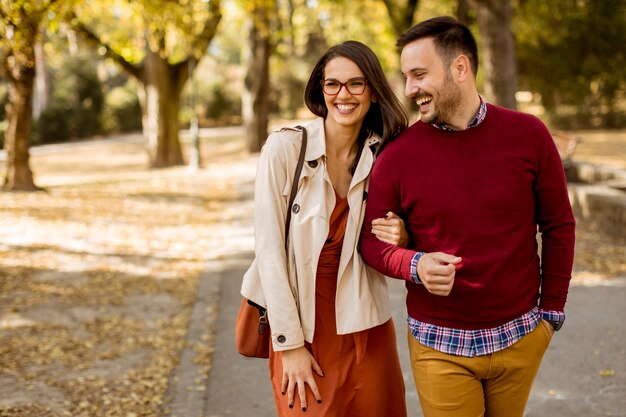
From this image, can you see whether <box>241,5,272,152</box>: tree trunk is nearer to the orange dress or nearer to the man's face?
the orange dress

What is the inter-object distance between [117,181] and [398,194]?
1599cm

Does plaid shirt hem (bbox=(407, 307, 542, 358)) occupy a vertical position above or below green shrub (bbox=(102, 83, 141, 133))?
above

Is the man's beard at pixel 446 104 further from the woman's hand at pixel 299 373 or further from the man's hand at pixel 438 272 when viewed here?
the woman's hand at pixel 299 373

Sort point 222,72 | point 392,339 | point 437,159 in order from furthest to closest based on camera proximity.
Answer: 1. point 222,72
2. point 392,339
3. point 437,159

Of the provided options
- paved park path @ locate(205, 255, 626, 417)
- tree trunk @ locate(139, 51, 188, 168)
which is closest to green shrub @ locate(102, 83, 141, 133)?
tree trunk @ locate(139, 51, 188, 168)

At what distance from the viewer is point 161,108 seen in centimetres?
1989

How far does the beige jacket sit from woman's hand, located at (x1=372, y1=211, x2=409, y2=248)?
0.15 meters

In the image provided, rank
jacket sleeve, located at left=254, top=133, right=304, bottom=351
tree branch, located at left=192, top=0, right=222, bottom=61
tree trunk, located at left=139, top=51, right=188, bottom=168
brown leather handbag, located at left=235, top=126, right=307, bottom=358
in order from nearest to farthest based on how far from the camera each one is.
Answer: jacket sleeve, located at left=254, top=133, right=304, bottom=351, brown leather handbag, located at left=235, top=126, right=307, bottom=358, tree branch, located at left=192, top=0, right=222, bottom=61, tree trunk, located at left=139, top=51, right=188, bottom=168

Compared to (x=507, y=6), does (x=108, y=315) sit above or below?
below

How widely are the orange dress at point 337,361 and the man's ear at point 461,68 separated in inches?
25.5

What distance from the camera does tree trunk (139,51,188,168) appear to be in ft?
64.8

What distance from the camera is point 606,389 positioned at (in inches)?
184

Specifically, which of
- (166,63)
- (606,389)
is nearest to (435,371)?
(606,389)

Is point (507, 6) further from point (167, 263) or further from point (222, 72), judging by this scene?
point (222, 72)
